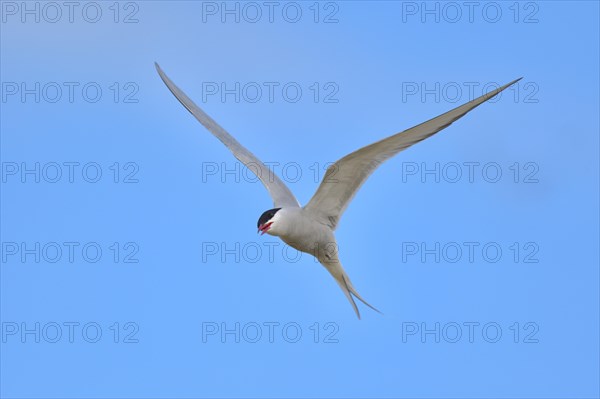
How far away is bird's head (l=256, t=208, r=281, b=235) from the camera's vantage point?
9180mm

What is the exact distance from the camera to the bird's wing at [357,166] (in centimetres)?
855

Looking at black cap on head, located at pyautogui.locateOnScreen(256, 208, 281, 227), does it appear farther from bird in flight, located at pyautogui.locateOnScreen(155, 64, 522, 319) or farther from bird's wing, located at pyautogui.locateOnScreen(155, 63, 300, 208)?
bird's wing, located at pyautogui.locateOnScreen(155, 63, 300, 208)

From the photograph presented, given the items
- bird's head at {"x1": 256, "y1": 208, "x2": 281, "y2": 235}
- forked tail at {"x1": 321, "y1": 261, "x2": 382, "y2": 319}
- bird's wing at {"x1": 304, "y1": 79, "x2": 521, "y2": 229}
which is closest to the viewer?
bird's wing at {"x1": 304, "y1": 79, "x2": 521, "y2": 229}

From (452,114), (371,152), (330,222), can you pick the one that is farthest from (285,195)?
(452,114)

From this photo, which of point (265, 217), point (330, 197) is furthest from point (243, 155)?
point (265, 217)

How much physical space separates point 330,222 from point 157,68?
328cm

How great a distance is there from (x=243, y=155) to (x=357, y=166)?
193 centimetres

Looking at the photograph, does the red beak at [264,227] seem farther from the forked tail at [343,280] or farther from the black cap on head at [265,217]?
the forked tail at [343,280]

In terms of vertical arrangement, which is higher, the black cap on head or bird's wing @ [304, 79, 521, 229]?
bird's wing @ [304, 79, 521, 229]

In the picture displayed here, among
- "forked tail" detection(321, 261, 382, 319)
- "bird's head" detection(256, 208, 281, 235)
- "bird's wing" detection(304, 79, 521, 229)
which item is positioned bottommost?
"forked tail" detection(321, 261, 382, 319)

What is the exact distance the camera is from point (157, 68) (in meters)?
11.8

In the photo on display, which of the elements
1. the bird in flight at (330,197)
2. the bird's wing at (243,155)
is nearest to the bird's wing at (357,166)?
the bird in flight at (330,197)

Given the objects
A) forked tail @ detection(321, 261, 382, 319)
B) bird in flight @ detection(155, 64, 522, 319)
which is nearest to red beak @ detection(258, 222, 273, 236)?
bird in flight @ detection(155, 64, 522, 319)

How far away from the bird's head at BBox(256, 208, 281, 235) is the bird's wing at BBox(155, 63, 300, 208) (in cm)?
67
